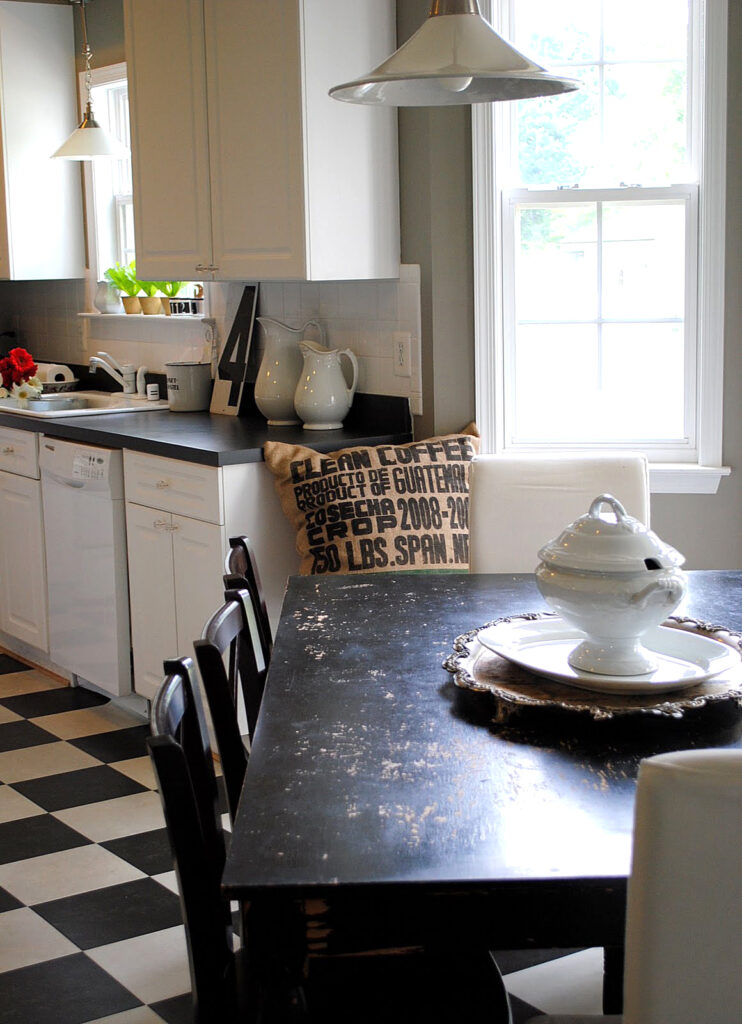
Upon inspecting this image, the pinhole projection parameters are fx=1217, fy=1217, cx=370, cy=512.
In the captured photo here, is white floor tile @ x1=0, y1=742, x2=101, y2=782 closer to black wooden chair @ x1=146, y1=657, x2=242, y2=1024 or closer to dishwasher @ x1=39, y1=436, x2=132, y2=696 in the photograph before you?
dishwasher @ x1=39, y1=436, x2=132, y2=696

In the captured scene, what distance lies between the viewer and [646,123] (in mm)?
3473

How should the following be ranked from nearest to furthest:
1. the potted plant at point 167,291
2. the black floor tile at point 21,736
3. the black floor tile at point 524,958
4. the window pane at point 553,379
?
the black floor tile at point 524,958, the window pane at point 553,379, the black floor tile at point 21,736, the potted plant at point 167,291

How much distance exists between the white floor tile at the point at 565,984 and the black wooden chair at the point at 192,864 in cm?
98

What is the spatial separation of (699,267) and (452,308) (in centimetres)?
73

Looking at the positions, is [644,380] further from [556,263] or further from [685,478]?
[556,263]

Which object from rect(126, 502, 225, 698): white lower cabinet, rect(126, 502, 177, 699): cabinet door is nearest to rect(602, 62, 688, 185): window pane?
rect(126, 502, 225, 698): white lower cabinet

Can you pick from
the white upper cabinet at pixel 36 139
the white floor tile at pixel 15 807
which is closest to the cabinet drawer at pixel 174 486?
the white floor tile at pixel 15 807

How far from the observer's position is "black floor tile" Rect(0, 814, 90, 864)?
3.05m

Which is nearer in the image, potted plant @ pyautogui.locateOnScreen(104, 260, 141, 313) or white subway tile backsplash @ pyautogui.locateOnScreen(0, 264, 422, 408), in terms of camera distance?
white subway tile backsplash @ pyautogui.locateOnScreen(0, 264, 422, 408)

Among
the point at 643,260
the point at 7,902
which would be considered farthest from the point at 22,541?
the point at 643,260

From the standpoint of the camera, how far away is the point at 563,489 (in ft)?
9.39

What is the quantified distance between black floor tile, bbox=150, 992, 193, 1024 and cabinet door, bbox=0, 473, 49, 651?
2.34 m

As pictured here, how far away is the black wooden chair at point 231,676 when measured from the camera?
5.74 ft

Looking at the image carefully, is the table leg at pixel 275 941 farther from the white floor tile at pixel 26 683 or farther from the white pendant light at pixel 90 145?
the white pendant light at pixel 90 145
